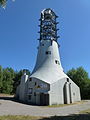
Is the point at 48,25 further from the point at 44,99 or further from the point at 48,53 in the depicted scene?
the point at 44,99

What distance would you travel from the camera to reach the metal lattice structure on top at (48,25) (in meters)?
41.9

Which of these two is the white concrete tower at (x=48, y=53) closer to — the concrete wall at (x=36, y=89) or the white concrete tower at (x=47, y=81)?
the white concrete tower at (x=47, y=81)

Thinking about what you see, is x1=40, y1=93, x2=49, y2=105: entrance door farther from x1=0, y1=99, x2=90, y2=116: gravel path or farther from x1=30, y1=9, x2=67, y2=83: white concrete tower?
x1=0, y1=99, x2=90, y2=116: gravel path

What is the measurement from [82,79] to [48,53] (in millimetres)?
20548

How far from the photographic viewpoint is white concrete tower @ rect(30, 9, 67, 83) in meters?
34.1

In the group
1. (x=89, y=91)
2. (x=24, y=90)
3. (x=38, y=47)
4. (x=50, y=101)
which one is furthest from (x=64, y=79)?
(x=89, y=91)

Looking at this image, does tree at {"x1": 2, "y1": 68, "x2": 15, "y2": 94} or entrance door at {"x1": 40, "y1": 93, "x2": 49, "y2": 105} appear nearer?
entrance door at {"x1": 40, "y1": 93, "x2": 49, "y2": 105}

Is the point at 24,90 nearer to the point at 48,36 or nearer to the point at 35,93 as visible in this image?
the point at 35,93

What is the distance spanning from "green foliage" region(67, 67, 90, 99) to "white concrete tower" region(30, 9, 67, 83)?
17.1m

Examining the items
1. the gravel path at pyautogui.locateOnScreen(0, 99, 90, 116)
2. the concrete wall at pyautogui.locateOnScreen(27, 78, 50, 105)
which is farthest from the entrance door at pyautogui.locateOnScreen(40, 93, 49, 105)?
the gravel path at pyautogui.locateOnScreen(0, 99, 90, 116)

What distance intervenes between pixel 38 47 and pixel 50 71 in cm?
871

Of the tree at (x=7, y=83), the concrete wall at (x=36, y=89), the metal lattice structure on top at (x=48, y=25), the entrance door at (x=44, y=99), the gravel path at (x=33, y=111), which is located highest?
the metal lattice structure on top at (x=48, y=25)

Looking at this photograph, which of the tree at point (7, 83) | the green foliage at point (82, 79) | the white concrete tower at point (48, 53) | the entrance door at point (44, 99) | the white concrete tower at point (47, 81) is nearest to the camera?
the entrance door at point (44, 99)

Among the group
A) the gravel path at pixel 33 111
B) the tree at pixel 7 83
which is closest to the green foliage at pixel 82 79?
the tree at pixel 7 83
